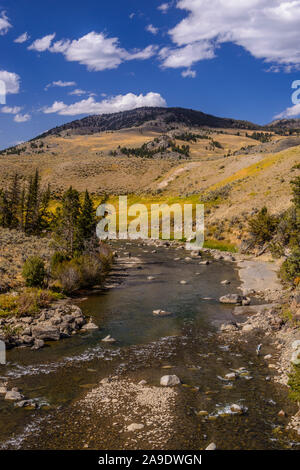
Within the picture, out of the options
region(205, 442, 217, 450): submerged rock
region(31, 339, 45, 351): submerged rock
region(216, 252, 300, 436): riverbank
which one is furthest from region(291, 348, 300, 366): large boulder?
region(31, 339, 45, 351): submerged rock

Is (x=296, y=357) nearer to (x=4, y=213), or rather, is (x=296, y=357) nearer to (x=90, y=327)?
(x=90, y=327)

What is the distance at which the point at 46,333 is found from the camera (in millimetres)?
22969

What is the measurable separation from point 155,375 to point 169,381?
120cm

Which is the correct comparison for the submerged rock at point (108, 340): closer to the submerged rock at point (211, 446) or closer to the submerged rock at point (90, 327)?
the submerged rock at point (90, 327)

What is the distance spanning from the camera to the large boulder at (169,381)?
1698 cm

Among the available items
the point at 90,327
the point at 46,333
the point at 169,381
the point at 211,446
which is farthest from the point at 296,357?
the point at 46,333

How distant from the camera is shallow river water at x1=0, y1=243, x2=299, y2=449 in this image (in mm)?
13266

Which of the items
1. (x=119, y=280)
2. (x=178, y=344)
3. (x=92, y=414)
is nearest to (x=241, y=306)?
(x=178, y=344)

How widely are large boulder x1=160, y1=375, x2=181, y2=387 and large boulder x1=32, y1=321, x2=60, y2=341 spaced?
8532 millimetres

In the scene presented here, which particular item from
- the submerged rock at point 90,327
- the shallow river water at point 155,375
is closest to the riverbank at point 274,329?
the shallow river water at point 155,375

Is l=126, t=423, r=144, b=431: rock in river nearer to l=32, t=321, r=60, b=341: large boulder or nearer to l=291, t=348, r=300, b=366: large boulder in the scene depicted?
l=291, t=348, r=300, b=366: large boulder
